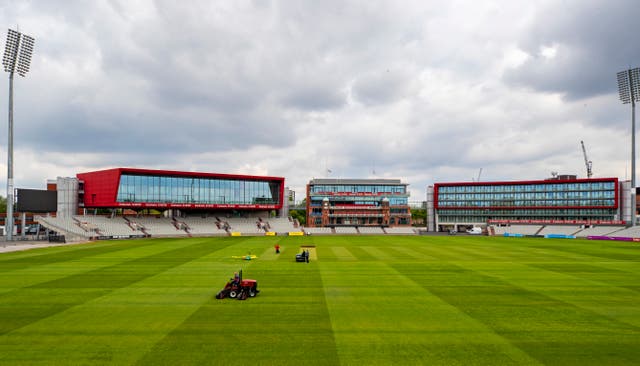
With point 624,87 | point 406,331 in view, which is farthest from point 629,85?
point 406,331

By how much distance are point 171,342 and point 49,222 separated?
7539 centimetres

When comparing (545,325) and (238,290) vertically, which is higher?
(238,290)

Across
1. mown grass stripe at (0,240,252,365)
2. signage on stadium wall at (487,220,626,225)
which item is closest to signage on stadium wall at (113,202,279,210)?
mown grass stripe at (0,240,252,365)

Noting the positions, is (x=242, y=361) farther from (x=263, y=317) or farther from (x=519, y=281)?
(x=519, y=281)

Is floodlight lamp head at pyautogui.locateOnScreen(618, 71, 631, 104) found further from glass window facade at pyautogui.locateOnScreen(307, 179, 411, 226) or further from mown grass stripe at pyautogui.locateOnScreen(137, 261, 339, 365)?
mown grass stripe at pyautogui.locateOnScreen(137, 261, 339, 365)

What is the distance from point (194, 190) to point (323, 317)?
247 ft

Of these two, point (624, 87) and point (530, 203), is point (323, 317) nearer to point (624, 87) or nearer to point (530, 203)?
point (624, 87)

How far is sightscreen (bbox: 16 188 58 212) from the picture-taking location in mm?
69812

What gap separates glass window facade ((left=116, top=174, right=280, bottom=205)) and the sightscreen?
39.4 feet

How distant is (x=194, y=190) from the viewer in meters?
87.1

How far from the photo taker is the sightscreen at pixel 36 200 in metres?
69.8

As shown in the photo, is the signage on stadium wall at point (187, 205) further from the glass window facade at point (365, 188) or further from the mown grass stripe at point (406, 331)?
the mown grass stripe at point (406, 331)

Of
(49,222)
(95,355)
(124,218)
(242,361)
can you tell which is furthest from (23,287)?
(124,218)

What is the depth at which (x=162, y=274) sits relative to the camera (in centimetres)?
3153
